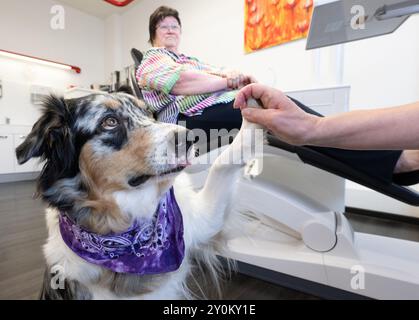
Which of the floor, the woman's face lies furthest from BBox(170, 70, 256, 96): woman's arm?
the floor

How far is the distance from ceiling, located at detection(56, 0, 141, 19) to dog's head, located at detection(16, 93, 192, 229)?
4.20 metres

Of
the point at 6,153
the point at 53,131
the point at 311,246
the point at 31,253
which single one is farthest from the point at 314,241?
the point at 6,153

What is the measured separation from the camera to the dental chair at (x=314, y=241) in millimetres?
878

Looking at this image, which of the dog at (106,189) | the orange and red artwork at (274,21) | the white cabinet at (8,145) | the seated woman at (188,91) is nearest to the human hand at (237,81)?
the seated woman at (188,91)

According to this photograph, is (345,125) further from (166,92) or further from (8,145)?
(8,145)

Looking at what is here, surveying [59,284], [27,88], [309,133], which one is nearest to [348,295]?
[309,133]

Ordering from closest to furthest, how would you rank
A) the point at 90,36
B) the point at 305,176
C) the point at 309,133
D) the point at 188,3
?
the point at 309,133 → the point at 305,176 → the point at 188,3 → the point at 90,36

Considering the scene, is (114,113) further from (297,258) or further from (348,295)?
(348,295)

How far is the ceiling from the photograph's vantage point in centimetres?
418

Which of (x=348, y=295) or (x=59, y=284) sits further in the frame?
(x=348, y=295)

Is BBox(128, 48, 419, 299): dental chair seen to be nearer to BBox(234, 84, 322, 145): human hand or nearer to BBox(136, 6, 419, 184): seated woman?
BBox(136, 6, 419, 184): seated woman
